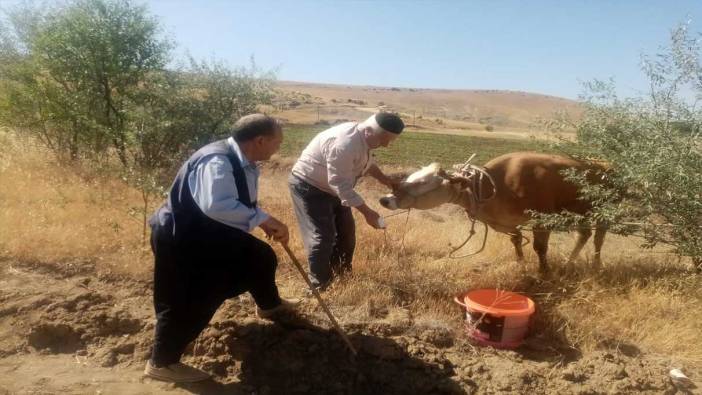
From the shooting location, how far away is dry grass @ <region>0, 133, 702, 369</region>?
4.16 meters

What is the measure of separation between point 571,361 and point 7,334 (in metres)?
4.27

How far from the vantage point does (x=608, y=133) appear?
217 inches

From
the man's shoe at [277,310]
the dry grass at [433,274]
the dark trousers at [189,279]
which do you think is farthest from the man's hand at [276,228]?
the dry grass at [433,274]

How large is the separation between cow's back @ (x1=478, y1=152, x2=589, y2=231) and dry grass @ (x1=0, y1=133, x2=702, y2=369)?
58 cm

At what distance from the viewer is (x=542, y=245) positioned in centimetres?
570

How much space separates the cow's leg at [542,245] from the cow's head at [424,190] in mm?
1128

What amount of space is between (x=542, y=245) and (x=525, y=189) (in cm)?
65

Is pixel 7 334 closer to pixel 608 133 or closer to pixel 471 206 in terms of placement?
pixel 471 206

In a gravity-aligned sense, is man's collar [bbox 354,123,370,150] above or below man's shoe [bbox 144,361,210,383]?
above

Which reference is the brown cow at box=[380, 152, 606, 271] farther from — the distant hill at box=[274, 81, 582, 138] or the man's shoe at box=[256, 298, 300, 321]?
the distant hill at box=[274, 81, 582, 138]

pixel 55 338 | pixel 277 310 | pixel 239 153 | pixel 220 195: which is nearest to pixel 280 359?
pixel 277 310

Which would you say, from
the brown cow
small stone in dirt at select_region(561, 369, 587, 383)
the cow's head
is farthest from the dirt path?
the brown cow

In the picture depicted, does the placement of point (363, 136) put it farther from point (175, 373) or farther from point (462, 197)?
point (175, 373)

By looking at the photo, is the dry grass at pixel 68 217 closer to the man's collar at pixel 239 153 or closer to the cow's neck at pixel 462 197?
the man's collar at pixel 239 153
